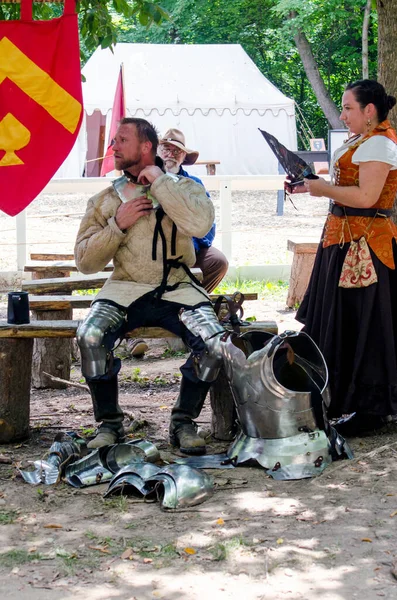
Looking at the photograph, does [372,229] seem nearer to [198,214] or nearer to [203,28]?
[198,214]

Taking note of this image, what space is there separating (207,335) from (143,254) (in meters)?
0.50

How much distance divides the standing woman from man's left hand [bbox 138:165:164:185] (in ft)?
2.20

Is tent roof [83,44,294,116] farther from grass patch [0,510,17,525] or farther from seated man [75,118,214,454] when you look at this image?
grass patch [0,510,17,525]

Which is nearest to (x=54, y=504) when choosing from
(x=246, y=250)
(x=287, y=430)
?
(x=287, y=430)

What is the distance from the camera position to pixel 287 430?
3807 millimetres

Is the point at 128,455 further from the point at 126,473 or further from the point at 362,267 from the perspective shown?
the point at 362,267

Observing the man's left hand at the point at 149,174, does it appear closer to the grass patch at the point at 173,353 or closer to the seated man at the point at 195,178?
the seated man at the point at 195,178

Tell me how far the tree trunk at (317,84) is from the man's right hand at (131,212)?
1892cm

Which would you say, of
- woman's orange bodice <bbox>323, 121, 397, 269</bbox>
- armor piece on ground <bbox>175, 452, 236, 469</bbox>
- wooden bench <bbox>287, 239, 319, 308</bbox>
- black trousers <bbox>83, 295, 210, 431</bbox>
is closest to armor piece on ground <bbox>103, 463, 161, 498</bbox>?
armor piece on ground <bbox>175, 452, 236, 469</bbox>

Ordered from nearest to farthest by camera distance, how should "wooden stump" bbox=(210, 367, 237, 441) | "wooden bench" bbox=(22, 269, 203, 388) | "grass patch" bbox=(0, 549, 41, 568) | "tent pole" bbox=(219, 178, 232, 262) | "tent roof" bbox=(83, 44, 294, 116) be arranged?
"grass patch" bbox=(0, 549, 41, 568) < "wooden stump" bbox=(210, 367, 237, 441) < "wooden bench" bbox=(22, 269, 203, 388) < "tent pole" bbox=(219, 178, 232, 262) < "tent roof" bbox=(83, 44, 294, 116)

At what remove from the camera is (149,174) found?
13.6 ft

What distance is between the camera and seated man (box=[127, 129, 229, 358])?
5523 mm

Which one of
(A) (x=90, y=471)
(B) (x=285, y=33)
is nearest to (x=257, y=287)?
(A) (x=90, y=471)

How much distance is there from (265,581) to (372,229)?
1924mm
